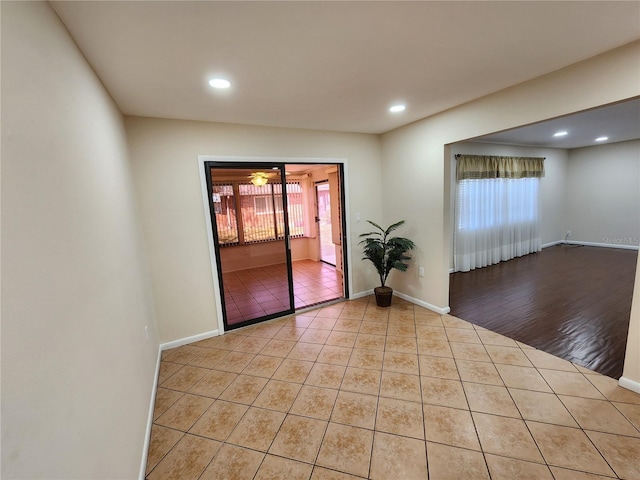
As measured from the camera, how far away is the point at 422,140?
3385 mm

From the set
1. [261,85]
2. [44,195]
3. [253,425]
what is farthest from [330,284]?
[44,195]

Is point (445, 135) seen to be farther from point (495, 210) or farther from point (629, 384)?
point (495, 210)

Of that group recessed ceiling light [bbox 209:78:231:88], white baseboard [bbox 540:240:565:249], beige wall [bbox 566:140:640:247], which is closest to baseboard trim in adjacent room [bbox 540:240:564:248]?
white baseboard [bbox 540:240:565:249]

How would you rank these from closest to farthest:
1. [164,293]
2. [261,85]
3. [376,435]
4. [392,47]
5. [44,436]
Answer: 1. [44,436]
2. [392,47]
3. [376,435]
4. [261,85]
5. [164,293]

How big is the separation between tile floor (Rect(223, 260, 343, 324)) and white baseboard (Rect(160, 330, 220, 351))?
289 millimetres

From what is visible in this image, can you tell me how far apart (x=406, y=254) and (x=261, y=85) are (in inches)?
110

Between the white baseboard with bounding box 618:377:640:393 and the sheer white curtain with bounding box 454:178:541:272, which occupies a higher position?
the sheer white curtain with bounding box 454:178:541:272

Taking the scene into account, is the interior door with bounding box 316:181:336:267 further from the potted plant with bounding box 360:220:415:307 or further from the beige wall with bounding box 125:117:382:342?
the beige wall with bounding box 125:117:382:342

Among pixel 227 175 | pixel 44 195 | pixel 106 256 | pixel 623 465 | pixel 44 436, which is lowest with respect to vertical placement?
pixel 623 465

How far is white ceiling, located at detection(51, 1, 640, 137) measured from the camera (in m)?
1.33

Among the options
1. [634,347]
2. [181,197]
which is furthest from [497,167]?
[181,197]

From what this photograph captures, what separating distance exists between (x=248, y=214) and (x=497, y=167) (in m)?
4.95

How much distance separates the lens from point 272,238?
5078mm

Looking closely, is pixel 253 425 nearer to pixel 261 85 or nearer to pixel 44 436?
pixel 44 436
